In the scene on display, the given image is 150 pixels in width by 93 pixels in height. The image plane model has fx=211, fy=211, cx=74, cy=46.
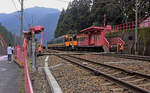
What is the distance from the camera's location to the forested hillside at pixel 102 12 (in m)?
37.3

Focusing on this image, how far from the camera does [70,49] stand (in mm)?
36250

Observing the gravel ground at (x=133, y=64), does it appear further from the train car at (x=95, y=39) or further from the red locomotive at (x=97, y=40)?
the train car at (x=95, y=39)

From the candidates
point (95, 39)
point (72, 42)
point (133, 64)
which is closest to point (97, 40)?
point (95, 39)

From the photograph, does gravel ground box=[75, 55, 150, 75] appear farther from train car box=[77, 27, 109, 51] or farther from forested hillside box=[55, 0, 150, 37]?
forested hillside box=[55, 0, 150, 37]

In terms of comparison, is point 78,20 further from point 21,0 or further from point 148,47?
point 148,47

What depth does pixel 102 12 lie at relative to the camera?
49688 millimetres

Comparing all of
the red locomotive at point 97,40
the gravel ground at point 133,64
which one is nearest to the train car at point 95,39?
the red locomotive at point 97,40

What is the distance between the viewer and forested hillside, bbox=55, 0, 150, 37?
37338 mm

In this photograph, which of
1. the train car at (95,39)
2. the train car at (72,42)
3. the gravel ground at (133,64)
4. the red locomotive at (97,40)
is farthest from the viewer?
the train car at (72,42)

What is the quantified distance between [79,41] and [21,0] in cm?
1121

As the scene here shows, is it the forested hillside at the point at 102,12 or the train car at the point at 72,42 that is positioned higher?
the forested hillside at the point at 102,12

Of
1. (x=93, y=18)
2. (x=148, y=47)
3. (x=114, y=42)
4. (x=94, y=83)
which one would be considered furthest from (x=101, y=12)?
(x=94, y=83)

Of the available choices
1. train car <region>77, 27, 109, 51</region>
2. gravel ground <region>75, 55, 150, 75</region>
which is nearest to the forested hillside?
train car <region>77, 27, 109, 51</region>

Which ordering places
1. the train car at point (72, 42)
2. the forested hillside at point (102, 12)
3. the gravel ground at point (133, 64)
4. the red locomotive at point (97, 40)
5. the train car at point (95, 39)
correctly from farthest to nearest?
the forested hillside at point (102, 12) → the train car at point (72, 42) → the train car at point (95, 39) → the red locomotive at point (97, 40) → the gravel ground at point (133, 64)
